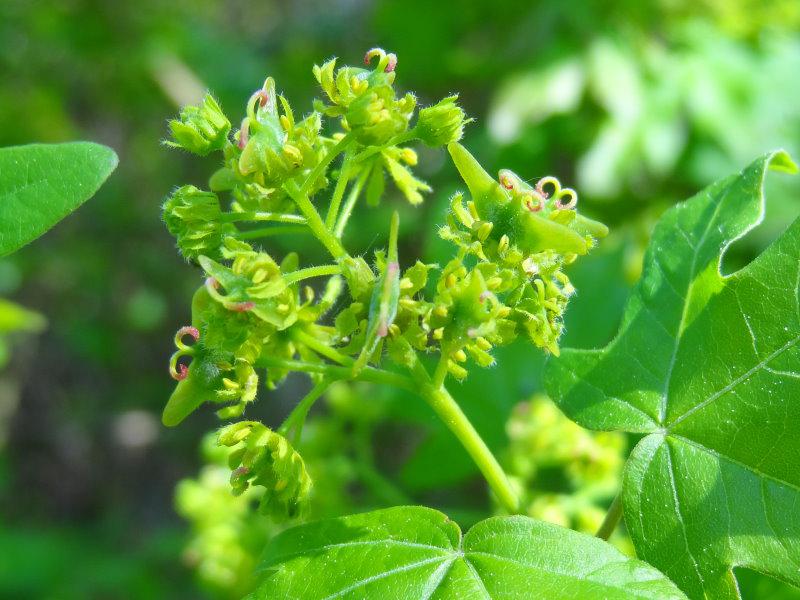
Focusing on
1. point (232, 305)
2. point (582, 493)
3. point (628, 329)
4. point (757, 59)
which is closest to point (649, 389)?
point (628, 329)

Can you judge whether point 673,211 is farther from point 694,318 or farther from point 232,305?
point 232,305

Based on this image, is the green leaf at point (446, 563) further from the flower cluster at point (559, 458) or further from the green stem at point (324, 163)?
the flower cluster at point (559, 458)

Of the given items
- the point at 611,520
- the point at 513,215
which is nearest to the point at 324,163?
the point at 513,215

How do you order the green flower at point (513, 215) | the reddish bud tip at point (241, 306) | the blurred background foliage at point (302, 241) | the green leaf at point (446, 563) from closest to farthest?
the green leaf at point (446, 563) → the reddish bud tip at point (241, 306) → the green flower at point (513, 215) → the blurred background foliage at point (302, 241)

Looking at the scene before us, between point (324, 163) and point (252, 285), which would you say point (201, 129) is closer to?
point (324, 163)

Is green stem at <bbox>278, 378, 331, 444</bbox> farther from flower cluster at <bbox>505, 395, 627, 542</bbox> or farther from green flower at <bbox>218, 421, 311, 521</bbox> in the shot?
flower cluster at <bbox>505, 395, 627, 542</bbox>

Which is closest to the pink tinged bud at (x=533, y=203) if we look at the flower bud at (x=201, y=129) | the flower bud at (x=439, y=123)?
Answer: the flower bud at (x=439, y=123)
